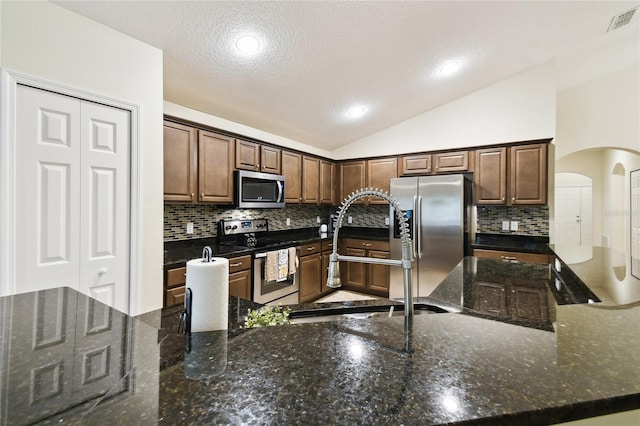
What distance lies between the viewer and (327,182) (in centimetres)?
499

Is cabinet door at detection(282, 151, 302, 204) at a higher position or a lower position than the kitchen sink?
higher

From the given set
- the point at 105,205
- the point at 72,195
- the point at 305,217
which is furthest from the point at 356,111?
the point at 72,195

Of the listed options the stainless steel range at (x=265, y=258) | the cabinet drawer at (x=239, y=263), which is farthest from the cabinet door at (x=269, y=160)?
the cabinet drawer at (x=239, y=263)

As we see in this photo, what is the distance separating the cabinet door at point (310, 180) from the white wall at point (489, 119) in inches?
44.0

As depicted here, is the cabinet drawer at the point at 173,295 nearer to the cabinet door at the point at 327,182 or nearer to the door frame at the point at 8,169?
the door frame at the point at 8,169

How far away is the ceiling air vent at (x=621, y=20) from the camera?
2845 mm

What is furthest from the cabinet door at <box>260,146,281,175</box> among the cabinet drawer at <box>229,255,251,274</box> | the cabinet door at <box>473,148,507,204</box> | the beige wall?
the beige wall

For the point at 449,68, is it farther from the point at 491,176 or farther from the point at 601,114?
the point at 601,114

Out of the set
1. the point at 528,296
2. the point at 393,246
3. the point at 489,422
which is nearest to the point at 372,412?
the point at 489,422

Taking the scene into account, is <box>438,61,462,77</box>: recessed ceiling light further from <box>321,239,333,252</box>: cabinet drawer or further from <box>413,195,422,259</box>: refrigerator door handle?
<box>321,239,333,252</box>: cabinet drawer

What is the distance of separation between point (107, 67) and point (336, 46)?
5.95 ft

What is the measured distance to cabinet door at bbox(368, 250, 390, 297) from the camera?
4395 millimetres

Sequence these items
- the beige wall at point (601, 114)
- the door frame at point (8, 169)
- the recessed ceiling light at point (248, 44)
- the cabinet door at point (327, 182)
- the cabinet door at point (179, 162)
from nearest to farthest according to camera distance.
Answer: the door frame at point (8, 169)
the recessed ceiling light at point (248, 44)
the cabinet door at point (179, 162)
the beige wall at point (601, 114)
the cabinet door at point (327, 182)

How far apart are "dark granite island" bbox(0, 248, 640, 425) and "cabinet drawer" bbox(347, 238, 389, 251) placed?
3.54 meters
